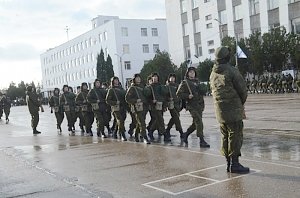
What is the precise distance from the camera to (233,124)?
6965mm

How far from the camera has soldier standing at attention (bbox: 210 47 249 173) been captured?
6898 mm

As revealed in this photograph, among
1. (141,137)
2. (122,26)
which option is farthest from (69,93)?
(122,26)

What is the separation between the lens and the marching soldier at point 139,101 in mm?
11633

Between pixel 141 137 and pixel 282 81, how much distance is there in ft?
77.7

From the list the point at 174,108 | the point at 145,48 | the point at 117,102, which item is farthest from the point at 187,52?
the point at 174,108

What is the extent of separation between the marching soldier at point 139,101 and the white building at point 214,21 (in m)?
31.4

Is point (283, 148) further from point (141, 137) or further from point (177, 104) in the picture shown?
point (141, 137)

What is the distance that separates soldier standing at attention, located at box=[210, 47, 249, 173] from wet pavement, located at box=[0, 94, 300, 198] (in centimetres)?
34

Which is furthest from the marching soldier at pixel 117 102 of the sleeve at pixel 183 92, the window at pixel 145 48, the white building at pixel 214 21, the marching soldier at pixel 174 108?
the window at pixel 145 48

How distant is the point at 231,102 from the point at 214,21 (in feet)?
146

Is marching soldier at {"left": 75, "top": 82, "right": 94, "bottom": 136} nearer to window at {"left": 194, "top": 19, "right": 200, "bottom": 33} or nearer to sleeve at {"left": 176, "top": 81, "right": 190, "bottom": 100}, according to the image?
sleeve at {"left": 176, "top": 81, "right": 190, "bottom": 100}

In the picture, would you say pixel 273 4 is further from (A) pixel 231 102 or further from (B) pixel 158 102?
(A) pixel 231 102

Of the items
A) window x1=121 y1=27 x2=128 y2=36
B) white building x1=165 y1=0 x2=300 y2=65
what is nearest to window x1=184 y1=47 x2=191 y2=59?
white building x1=165 y1=0 x2=300 y2=65

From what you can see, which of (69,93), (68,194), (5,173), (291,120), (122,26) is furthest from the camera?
(122,26)
